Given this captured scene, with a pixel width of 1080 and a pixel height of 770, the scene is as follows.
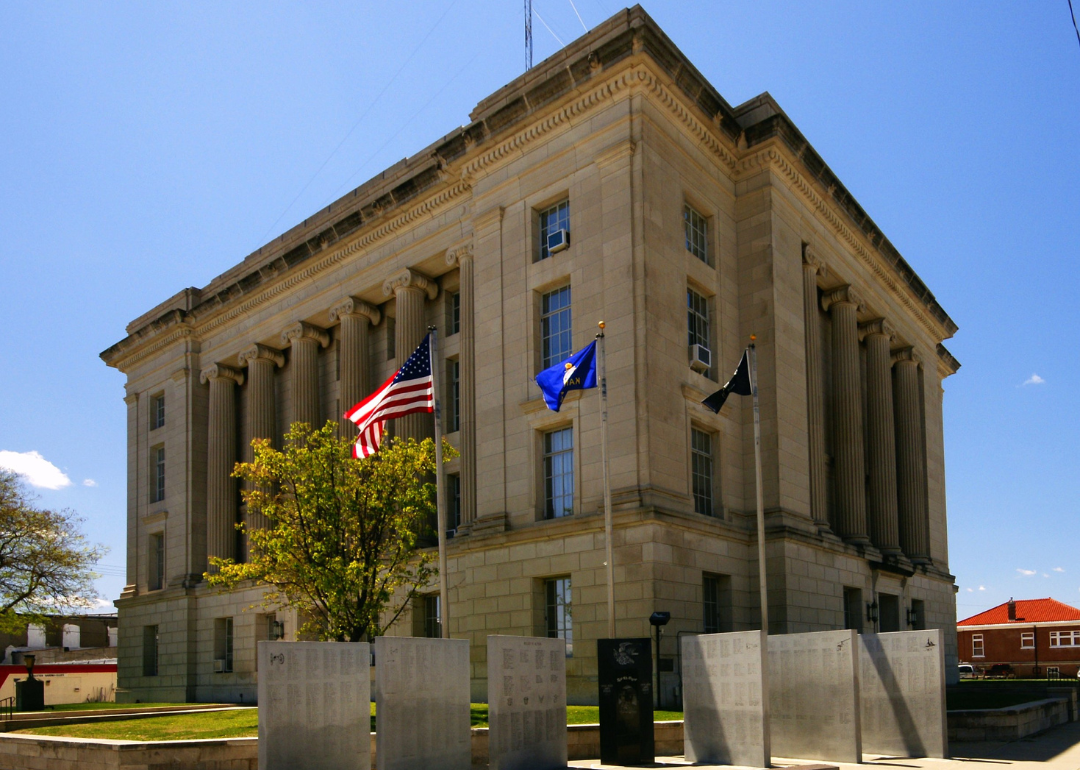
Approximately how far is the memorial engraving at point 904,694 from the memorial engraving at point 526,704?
6239mm

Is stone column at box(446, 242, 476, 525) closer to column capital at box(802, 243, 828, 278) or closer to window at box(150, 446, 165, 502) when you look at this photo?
column capital at box(802, 243, 828, 278)

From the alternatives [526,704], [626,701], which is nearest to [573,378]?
[626,701]

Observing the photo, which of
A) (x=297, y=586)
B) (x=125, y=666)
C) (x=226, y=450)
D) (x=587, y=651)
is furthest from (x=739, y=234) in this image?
(x=125, y=666)

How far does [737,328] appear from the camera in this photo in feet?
108

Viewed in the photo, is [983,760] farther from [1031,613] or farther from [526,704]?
[1031,613]

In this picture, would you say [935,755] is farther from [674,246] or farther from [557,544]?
[674,246]

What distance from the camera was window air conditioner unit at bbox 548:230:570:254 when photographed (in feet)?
101

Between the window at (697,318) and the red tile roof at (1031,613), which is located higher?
the window at (697,318)

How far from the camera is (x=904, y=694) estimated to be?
19812 mm

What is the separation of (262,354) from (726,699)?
31.8 m

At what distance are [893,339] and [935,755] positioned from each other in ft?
94.2

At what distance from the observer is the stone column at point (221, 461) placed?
45.6m

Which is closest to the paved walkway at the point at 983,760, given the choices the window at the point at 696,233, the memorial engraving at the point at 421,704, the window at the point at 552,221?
the memorial engraving at the point at 421,704

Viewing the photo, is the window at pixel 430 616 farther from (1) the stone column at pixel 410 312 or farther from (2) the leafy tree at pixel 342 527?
(2) the leafy tree at pixel 342 527
